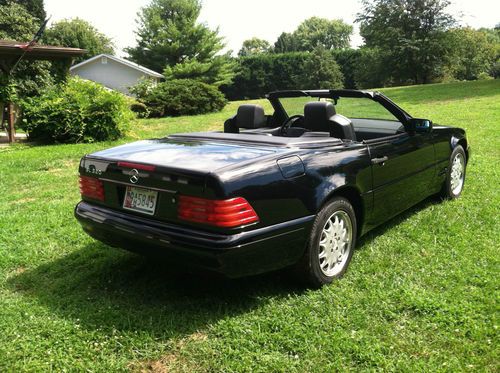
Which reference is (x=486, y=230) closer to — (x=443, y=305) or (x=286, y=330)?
(x=443, y=305)

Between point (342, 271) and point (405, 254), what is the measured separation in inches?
28.3

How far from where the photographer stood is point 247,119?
14.4 feet

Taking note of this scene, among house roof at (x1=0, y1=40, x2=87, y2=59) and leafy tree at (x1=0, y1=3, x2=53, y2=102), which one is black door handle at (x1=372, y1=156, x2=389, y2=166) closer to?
leafy tree at (x1=0, y1=3, x2=53, y2=102)

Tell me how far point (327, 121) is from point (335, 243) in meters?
1.02

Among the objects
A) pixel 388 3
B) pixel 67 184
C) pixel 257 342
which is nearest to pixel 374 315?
pixel 257 342

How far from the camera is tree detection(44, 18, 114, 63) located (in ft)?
163

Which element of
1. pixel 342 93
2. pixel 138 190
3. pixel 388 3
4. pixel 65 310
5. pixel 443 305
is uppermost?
pixel 388 3

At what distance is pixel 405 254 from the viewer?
3.76 meters

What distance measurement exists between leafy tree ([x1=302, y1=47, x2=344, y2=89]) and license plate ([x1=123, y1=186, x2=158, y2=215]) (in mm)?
35667

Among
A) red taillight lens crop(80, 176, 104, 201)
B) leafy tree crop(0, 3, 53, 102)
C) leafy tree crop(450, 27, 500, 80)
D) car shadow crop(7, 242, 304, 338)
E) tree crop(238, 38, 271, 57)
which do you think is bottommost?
car shadow crop(7, 242, 304, 338)

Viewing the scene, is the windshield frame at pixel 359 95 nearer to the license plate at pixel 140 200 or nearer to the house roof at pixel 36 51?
the license plate at pixel 140 200

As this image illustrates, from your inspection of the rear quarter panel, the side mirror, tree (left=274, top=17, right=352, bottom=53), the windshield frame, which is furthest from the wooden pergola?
tree (left=274, top=17, right=352, bottom=53)

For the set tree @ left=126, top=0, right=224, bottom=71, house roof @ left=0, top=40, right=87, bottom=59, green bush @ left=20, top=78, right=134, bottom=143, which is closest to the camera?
green bush @ left=20, top=78, right=134, bottom=143

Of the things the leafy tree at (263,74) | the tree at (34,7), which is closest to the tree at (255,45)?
the leafy tree at (263,74)
